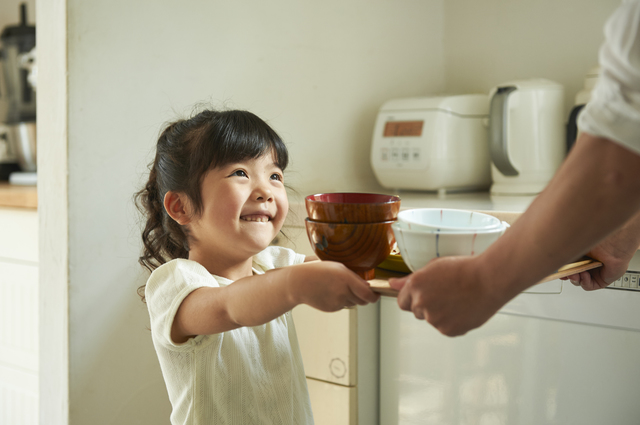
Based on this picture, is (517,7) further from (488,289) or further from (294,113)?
(488,289)

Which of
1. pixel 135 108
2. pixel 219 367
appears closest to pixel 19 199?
pixel 135 108

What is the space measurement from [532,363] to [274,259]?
55cm

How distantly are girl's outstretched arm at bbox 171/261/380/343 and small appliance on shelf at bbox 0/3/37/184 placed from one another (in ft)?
4.57

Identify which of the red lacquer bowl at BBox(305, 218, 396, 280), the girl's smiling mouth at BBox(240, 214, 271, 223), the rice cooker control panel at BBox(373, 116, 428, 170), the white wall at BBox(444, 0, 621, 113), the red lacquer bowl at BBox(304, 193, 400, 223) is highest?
the white wall at BBox(444, 0, 621, 113)

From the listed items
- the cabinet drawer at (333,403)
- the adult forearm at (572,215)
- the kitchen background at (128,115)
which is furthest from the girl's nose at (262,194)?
the cabinet drawer at (333,403)

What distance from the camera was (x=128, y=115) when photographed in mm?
1146

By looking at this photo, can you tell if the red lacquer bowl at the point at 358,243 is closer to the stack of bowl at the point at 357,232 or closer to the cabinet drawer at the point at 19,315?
the stack of bowl at the point at 357,232

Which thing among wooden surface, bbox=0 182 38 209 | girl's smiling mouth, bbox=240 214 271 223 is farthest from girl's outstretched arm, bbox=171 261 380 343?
wooden surface, bbox=0 182 38 209

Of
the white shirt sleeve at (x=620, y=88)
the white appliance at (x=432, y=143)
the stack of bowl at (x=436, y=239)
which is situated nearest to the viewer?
the white shirt sleeve at (x=620, y=88)

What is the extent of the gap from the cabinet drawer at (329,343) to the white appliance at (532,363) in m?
0.09

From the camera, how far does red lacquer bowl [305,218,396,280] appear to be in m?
0.59

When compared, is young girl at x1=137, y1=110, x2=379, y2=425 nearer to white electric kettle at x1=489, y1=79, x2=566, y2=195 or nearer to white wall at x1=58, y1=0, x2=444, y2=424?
white wall at x1=58, y1=0, x2=444, y2=424

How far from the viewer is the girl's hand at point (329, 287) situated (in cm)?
54

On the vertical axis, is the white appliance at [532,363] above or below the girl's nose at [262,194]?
below
